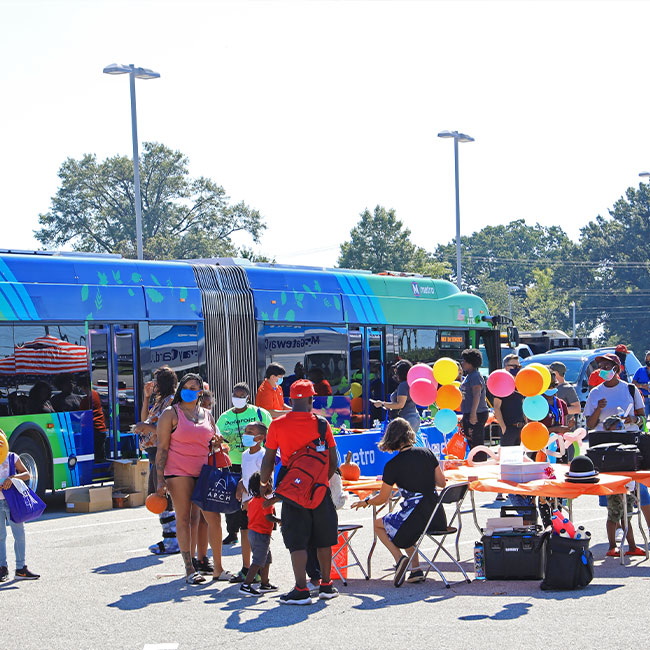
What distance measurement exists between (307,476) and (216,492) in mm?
1066

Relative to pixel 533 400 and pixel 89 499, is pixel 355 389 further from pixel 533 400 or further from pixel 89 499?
pixel 533 400

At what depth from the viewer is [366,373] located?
19.2 meters

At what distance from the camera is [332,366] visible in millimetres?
18328

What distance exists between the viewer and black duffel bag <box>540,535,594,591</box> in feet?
26.1

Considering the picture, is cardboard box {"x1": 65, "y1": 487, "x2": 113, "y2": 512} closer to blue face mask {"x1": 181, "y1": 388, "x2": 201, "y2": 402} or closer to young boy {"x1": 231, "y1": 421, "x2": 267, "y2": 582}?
young boy {"x1": 231, "y1": 421, "x2": 267, "y2": 582}

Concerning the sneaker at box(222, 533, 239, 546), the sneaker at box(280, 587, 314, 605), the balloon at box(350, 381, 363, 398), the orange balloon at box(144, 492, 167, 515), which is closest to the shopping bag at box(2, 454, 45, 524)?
the orange balloon at box(144, 492, 167, 515)

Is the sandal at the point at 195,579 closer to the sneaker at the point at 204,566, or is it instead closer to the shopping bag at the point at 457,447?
the sneaker at the point at 204,566

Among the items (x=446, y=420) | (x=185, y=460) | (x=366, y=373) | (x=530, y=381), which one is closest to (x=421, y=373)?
(x=446, y=420)

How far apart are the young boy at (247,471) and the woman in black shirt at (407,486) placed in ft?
3.51

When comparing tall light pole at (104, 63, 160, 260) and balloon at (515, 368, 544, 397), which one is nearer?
balloon at (515, 368, 544, 397)

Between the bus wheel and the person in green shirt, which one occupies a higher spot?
the person in green shirt

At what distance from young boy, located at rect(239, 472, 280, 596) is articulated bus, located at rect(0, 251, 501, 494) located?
5905 millimetres

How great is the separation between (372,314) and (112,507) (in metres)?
7.14

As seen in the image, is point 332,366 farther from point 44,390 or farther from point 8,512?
point 8,512
